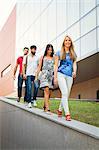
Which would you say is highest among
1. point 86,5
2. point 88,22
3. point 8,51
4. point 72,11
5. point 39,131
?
point 8,51

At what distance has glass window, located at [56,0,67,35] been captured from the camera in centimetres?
2398

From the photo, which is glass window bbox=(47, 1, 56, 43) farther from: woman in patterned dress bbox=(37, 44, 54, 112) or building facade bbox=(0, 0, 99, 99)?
woman in patterned dress bbox=(37, 44, 54, 112)

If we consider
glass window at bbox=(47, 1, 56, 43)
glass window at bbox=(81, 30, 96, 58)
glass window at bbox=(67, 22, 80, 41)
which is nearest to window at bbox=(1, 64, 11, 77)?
glass window at bbox=(47, 1, 56, 43)

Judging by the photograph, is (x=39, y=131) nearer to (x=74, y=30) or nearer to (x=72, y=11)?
(x=74, y=30)

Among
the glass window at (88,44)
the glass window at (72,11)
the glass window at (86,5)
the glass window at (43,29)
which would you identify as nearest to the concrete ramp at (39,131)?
the glass window at (88,44)

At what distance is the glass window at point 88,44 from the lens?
19297 millimetres

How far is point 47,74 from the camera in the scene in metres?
8.95

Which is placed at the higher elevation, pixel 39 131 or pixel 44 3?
pixel 44 3

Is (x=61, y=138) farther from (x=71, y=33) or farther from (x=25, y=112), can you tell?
(x=71, y=33)

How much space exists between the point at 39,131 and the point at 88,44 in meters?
11.8

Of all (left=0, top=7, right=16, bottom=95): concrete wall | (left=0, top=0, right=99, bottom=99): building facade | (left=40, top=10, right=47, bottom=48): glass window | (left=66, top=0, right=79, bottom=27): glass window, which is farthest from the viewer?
(left=0, top=7, right=16, bottom=95): concrete wall

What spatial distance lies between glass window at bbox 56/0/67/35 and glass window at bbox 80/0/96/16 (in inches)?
96.0

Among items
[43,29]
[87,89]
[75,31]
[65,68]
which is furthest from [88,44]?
[65,68]

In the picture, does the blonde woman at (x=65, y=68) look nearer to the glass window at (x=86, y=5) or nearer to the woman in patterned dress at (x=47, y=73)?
the woman in patterned dress at (x=47, y=73)
